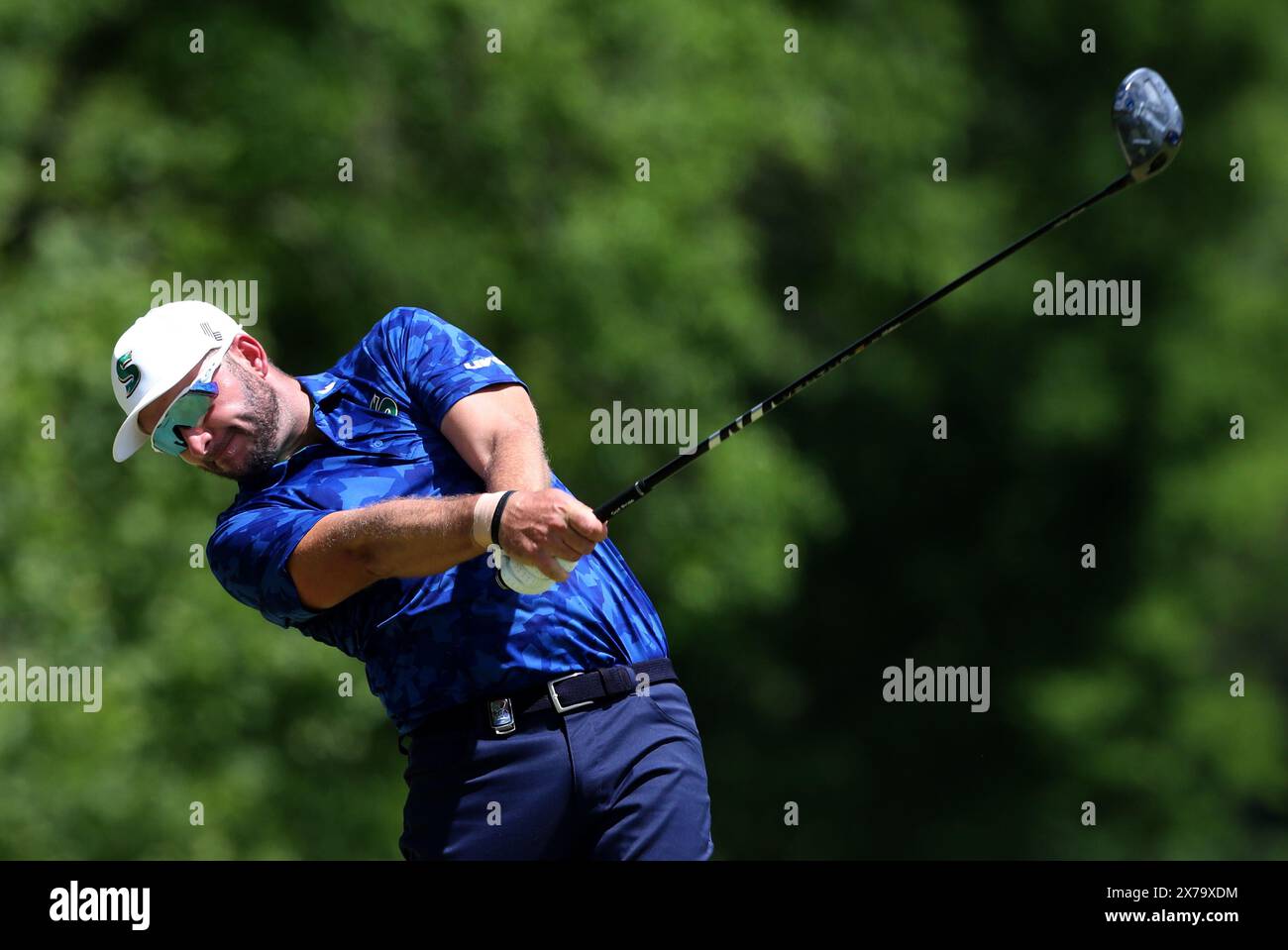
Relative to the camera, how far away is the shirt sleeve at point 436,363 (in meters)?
4.37

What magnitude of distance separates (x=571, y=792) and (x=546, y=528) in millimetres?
618

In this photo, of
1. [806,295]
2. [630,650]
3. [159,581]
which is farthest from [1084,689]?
[630,650]

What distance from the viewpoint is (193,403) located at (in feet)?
14.3

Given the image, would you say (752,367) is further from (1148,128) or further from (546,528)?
(546,528)

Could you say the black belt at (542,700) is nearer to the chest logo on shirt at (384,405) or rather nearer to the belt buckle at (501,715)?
the belt buckle at (501,715)

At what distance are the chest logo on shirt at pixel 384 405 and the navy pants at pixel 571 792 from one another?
2.42 feet

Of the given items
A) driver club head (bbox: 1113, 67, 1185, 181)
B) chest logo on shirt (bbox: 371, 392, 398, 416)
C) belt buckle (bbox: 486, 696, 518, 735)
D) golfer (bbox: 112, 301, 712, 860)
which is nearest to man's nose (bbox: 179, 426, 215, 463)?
golfer (bbox: 112, 301, 712, 860)

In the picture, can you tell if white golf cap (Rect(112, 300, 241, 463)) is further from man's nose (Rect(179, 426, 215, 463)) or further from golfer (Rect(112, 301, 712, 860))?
man's nose (Rect(179, 426, 215, 463))

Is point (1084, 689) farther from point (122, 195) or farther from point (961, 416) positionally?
point (122, 195)

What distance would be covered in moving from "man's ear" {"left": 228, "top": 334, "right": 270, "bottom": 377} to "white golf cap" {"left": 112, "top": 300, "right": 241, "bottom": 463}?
18 mm

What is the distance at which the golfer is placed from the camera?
4070 mm

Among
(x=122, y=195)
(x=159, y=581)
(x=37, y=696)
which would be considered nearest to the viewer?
(x=37, y=696)

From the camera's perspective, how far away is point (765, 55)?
14188 millimetres

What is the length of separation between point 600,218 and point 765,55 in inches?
86.9
